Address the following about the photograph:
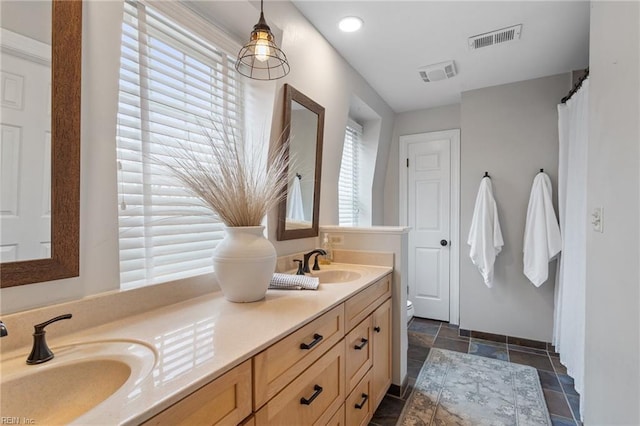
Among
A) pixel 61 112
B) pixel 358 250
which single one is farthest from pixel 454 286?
pixel 61 112

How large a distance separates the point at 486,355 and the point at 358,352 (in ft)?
5.61

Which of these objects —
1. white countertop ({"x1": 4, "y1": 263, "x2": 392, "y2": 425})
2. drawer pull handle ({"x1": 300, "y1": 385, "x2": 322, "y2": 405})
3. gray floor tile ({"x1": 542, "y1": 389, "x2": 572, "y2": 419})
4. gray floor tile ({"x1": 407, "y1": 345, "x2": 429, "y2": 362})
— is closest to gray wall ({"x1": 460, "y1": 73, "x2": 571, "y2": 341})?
gray floor tile ({"x1": 407, "y1": 345, "x2": 429, "y2": 362})

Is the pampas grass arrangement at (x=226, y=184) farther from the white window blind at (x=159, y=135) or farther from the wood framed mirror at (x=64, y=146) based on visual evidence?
the wood framed mirror at (x=64, y=146)

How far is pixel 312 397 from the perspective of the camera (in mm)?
1140

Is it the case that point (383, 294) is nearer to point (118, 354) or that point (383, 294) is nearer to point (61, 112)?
→ point (118, 354)

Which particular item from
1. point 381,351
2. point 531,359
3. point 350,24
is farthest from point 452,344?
point 350,24

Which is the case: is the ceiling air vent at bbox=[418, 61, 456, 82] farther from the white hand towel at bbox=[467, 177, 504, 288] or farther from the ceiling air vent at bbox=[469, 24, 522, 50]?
the white hand towel at bbox=[467, 177, 504, 288]

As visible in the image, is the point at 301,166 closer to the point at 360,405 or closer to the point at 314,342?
the point at 314,342

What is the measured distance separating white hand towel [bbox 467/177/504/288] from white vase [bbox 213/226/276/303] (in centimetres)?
227

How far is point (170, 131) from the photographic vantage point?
4.58ft

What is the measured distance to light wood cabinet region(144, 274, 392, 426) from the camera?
2.49 feet

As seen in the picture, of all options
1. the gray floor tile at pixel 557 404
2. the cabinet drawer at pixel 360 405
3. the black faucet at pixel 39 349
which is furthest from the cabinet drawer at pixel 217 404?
the gray floor tile at pixel 557 404

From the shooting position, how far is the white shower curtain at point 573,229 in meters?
2.02

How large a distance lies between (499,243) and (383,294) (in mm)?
1520
